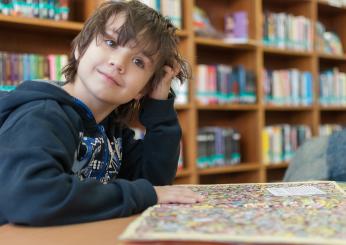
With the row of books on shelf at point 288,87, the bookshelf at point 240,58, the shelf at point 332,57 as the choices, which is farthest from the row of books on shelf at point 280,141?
the shelf at point 332,57

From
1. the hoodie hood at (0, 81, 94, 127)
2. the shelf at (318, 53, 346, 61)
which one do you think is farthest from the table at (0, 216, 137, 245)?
the shelf at (318, 53, 346, 61)

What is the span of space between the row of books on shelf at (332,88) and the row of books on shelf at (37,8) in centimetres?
246

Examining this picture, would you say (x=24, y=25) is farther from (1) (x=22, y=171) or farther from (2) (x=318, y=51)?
(2) (x=318, y=51)

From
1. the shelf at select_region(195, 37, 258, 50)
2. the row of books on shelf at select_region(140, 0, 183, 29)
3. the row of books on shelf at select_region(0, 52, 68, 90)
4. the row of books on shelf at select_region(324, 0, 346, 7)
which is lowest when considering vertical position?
the row of books on shelf at select_region(0, 52, 68, 90)

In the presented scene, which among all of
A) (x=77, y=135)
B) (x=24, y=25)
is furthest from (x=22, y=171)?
(x=24, y=25)

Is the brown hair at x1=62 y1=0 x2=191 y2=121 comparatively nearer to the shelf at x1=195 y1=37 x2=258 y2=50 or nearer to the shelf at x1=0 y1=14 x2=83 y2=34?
the shelf at x1=0 y1=14 x2=83 y2=34

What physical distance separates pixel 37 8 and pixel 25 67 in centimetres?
31

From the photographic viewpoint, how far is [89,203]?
2.49 ft

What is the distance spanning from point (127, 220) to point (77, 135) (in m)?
0.29

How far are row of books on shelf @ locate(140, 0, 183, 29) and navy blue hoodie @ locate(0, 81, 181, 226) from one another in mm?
1660

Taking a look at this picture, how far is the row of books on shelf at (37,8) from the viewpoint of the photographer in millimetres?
2080

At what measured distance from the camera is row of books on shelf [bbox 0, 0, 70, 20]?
2.08 meters

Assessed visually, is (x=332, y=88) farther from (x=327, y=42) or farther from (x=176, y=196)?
(x=176, y=196)

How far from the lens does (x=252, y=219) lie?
1.96 ft
